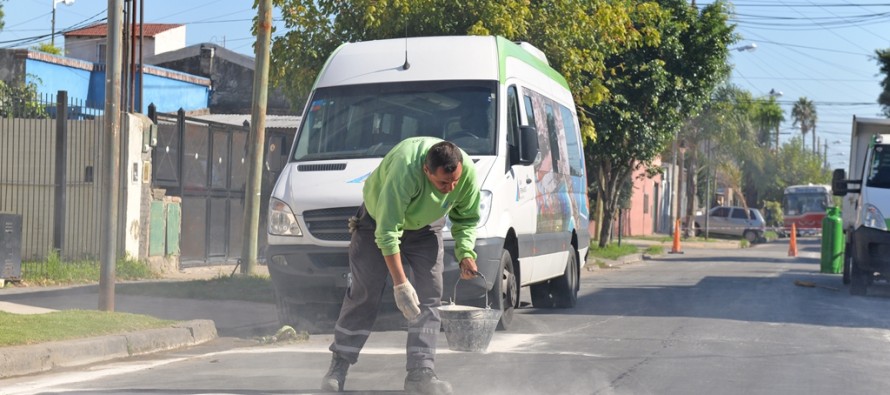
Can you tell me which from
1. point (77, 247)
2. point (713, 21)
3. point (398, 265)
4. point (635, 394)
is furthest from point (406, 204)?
point (713, 21)

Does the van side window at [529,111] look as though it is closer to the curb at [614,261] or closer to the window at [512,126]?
the window at [512,126]

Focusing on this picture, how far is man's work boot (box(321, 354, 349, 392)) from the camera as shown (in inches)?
266

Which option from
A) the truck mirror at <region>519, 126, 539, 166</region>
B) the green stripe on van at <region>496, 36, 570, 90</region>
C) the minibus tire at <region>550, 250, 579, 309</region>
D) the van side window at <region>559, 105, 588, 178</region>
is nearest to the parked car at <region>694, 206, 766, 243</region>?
the van side window at <region>559, 105, 588, 178</region>

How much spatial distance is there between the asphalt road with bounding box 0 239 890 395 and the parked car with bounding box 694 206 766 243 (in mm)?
38617

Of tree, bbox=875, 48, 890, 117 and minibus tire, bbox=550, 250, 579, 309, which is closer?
minibus tire, bbox=550, 250, 579, 309

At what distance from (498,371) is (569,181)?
229 inches

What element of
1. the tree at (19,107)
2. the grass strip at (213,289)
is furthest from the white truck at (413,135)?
the tree at (19,107)

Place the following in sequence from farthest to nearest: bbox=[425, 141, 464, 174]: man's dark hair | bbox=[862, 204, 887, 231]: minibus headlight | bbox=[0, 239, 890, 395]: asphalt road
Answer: bbox=[862, 204, 887, 231]: minibus headlight < bbox=[0, 239, 890, 395]: asphalt road < bbox=[425, 141, 464, 174]: man's dark hair

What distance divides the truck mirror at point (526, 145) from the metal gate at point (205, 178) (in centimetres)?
680

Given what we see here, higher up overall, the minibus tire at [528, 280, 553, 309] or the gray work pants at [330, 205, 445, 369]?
the gray work pants at [330, 205, 445, 369]

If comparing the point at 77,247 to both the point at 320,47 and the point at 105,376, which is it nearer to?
the point at 320,47

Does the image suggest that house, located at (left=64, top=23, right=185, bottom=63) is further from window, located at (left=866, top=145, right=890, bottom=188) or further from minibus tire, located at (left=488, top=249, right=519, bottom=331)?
minibus tire, located at (left=488, top=249, right=519, bottom=331)

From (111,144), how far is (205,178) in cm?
830

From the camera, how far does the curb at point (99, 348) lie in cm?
785
